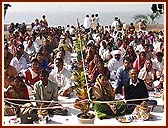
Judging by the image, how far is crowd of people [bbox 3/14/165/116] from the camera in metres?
5.71

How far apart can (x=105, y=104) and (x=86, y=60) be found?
2.23 metres

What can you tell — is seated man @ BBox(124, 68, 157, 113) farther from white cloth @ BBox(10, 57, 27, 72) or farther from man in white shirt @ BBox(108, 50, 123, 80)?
white cloth @ BBox(10, 57, 27, 72)

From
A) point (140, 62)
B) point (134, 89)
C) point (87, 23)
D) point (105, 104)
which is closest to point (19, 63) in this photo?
point (140, 62)

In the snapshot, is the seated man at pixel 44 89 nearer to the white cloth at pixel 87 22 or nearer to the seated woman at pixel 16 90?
the seated woman at pixel 16 90

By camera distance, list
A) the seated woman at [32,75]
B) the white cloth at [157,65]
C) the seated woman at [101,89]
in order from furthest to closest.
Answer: the white cloth at [157,65]
the seated woman at [32,75]
the seated woman at [101,89]

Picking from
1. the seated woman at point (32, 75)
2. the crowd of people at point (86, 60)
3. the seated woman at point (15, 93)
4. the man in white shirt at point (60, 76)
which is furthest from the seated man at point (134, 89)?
the seated woman at point (32, 75)

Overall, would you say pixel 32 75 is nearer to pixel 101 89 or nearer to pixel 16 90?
pixel 16 90

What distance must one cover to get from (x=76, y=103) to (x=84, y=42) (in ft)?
13.4

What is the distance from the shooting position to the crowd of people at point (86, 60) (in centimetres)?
571

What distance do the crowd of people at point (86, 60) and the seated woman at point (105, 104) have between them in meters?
0.01

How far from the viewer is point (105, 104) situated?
5.61 meters

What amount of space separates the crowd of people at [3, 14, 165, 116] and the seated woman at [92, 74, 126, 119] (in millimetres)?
12

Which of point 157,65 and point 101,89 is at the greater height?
point 157,65

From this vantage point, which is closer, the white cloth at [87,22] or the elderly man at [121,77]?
the elderly man at [121,77]
